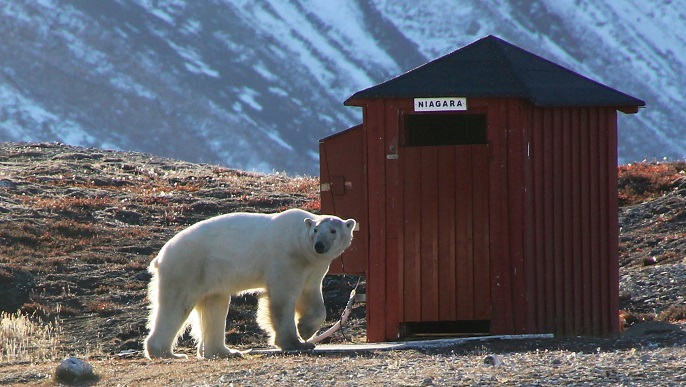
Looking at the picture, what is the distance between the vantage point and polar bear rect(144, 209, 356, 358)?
11742 mm

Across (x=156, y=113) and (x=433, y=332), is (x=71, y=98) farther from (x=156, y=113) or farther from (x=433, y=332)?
(x=433, y=332)

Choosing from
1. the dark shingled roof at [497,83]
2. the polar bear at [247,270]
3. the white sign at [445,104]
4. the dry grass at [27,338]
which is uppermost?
the dark shingled roof at [497,83]

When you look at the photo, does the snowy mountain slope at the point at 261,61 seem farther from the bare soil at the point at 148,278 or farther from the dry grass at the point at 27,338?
the dry grass at the point at 27,338

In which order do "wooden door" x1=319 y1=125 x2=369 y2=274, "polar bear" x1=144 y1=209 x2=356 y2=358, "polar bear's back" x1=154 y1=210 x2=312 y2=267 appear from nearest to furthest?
"polar bear" x1=144 y1=209 x2=356 y2=358, "polar bear's back" x1=154 y1=210 x2=312 y2=267, "wooden door" x1=319 y1=125 x2=369 y2=274

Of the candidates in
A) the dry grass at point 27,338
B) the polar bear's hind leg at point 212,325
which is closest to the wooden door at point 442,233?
the polar bear's hind leg at point 212,325

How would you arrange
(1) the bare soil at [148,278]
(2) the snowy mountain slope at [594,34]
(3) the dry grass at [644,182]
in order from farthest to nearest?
1. (2) the snowy mountain slope at [594,34]
2. (3) the dry grass at [644,182]
3. (1) the bare soil at [148,278]

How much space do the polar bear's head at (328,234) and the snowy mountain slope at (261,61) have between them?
338 ft

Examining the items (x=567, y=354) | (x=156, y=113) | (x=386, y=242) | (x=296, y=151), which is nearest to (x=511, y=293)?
(x=386, y=242)

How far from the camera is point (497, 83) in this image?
1241 cm

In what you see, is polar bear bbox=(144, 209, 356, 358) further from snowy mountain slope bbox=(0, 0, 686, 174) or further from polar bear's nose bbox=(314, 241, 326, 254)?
snowy mountain slope bbox=(0, 0, 686, 174)

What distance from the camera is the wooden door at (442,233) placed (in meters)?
12.6

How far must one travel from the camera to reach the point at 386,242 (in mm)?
12594

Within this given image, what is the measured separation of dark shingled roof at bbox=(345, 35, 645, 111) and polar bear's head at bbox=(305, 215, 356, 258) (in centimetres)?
149

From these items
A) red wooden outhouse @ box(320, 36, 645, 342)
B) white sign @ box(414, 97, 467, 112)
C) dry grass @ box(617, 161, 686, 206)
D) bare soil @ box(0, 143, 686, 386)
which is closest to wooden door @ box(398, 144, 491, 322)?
red wooden outhouse @ box(320, 36, 645, 342)
